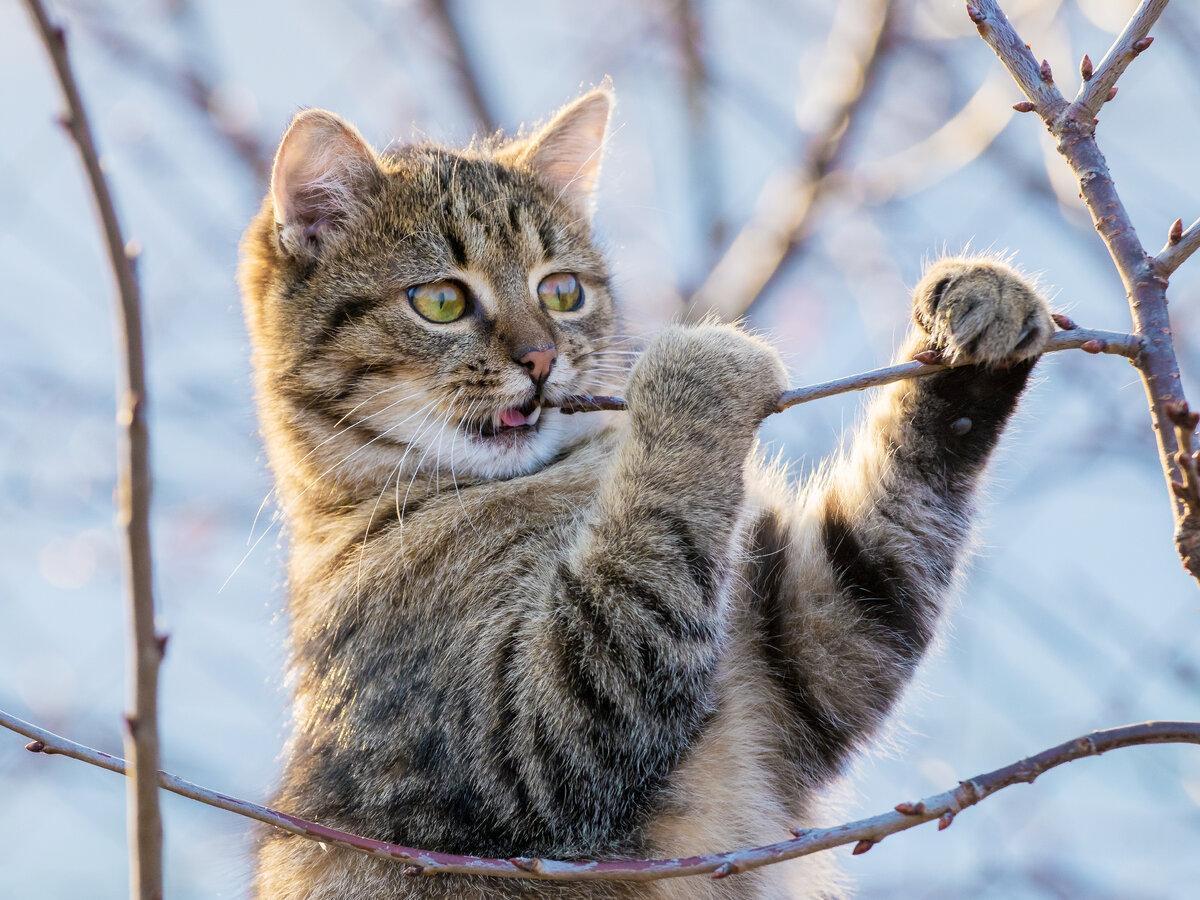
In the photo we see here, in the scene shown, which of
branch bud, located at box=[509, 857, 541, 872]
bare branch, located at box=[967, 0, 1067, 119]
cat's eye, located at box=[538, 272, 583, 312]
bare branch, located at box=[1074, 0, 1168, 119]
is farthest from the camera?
cat's eye, located at box=[538, 272, 583, 312]

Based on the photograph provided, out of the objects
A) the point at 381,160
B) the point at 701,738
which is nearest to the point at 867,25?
the point at 381,160

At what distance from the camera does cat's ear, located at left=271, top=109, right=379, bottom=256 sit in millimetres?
3529

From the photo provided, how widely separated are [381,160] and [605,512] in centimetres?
178

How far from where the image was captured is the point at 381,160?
3.89 m

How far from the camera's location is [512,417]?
133 inches

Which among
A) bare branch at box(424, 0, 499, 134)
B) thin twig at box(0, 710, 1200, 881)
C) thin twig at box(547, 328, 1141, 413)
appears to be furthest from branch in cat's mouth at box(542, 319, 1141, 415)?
bare branch at box(424, 0, 499, 134)

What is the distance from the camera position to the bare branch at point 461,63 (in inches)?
252

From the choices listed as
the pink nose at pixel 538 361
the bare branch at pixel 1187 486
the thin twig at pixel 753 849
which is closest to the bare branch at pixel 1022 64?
the bare branch at pixel 1187 486

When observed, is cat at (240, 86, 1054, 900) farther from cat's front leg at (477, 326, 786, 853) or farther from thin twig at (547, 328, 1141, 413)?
thin twig at (547, 328, 1141, 413)

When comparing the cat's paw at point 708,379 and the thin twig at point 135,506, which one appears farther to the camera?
the cat's paw at point 708,379

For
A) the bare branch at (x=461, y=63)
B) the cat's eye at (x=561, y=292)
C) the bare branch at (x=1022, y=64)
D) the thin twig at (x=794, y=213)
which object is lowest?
the bare branch at (x=1022, y=64)

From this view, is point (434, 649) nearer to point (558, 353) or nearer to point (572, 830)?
point (572, 830)

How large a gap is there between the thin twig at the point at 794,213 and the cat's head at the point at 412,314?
6.71 ft

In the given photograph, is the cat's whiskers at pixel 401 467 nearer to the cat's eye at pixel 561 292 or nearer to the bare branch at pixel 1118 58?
the cat's eye at pixel 561 292
